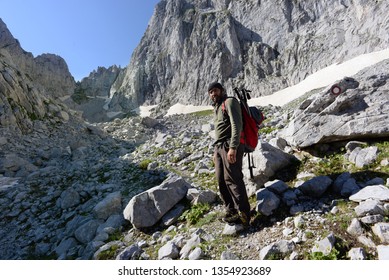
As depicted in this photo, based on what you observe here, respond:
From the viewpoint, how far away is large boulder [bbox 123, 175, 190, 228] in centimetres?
681

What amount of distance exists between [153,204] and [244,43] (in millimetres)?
105581

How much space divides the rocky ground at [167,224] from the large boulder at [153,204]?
25cm

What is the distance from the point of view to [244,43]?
333 feet

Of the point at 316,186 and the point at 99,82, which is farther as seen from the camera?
the point at 99,82

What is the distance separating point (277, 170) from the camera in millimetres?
7047

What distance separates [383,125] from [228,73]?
329ft

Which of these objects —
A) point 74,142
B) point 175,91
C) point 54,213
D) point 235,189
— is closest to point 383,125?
point 235,189

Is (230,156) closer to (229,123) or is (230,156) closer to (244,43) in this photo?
(229,123)

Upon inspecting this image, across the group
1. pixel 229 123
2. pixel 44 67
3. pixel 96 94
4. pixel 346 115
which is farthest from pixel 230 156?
pixel 96 94

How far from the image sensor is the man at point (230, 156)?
534 cm

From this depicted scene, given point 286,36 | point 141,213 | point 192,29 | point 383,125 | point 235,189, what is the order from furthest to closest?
point 192,29
point 286,36
point 141,213
point 383,125
point 235,189

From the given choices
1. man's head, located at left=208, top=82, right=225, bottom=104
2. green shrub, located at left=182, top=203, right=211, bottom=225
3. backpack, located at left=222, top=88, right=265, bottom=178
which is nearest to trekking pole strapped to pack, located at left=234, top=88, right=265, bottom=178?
backpack, located at left=222, top=88, right=265, bottom=178

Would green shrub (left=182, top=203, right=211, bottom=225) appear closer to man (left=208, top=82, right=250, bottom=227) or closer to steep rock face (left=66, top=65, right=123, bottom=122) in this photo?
man (left=208, top=82, right=250, bottom=227)

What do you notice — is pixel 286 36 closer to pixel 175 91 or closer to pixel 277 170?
pixel 175 91
